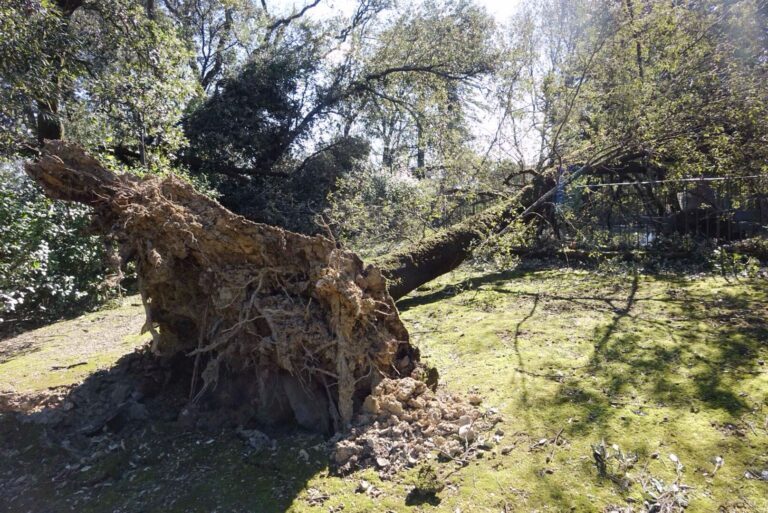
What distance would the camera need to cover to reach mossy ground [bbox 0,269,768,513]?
97.2 inches

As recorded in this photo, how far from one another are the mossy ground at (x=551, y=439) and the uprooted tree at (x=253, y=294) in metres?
0.41

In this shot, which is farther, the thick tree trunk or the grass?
the thick tree trunk

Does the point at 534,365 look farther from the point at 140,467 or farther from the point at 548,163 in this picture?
the point at 548,163

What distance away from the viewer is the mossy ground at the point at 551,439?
2.47 m

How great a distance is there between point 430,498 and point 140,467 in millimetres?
1861

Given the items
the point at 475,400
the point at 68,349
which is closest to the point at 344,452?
the point at 475,400

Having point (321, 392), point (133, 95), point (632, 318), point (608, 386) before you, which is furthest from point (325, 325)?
point (133, 95)

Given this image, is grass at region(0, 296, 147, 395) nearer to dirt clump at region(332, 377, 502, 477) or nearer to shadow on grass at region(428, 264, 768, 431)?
dirt clump at region(332, 377, 502, 477)

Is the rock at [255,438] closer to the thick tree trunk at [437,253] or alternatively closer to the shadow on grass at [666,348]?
the shadow on grass at [666,348]

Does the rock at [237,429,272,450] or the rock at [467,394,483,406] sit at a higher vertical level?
the rock at [237,429,272,450]

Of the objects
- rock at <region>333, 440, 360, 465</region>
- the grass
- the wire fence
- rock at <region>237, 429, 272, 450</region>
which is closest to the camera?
rock at <region>333, 440, 360, 465</region>

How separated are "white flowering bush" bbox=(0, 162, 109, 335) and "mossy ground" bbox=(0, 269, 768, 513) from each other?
1801 millimetres

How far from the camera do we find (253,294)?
333 cm

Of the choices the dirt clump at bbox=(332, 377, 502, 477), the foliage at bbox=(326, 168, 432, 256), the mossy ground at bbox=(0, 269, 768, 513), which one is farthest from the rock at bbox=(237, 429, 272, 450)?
the foliage at bbox=(326, 168, 432, 256)
